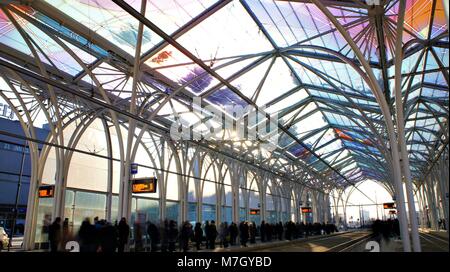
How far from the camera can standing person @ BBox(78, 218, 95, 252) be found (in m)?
10.7

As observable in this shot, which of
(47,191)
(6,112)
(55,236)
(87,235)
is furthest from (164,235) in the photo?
(6,112)

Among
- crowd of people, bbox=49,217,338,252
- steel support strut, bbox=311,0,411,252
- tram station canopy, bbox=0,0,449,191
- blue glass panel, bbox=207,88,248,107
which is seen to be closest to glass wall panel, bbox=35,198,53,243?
tram station canopy, bbox=0,0,449,191

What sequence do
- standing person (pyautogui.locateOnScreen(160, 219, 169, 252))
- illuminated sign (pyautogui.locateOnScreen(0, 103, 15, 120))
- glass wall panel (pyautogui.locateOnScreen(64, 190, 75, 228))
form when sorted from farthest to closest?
illuminated sign (pyautogui.locateOnScreen(0, 103, 15, 120)) → glass wall panel (pyautogui.locateOnScreen(64, 190, 75, 228)) → standing person (pyautogui.locateOnScreen(160, 219, 169, 252))

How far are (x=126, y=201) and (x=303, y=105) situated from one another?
1936 cm

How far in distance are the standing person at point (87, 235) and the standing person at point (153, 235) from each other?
3.75 meters

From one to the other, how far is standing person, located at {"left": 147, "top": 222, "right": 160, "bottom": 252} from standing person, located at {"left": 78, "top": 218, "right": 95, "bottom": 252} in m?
3.75

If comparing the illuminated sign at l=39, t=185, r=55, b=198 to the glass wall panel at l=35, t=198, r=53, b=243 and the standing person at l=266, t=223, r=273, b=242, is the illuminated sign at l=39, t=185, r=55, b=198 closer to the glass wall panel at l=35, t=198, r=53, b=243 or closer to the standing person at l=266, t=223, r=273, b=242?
the glass wall panel at l=35, t=198, r=53, b=243

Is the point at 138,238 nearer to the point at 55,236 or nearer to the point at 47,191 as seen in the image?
the point at 55,236

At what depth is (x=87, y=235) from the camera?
35.7 feet

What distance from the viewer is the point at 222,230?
2369 cm

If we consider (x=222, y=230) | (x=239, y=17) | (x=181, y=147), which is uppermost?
(x=239, y=17)

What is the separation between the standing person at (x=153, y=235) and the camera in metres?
14.6
